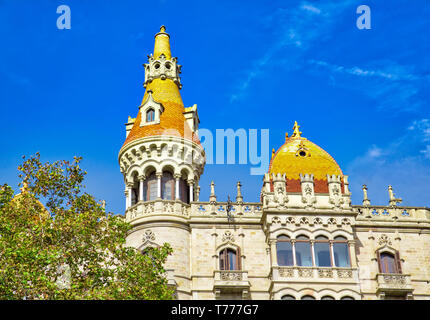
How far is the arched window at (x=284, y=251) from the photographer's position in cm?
3962

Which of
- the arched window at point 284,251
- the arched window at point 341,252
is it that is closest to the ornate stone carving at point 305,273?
the arched window at point 284,251

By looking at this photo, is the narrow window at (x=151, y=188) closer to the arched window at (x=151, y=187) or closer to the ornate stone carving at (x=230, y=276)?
the arched window at (x=151, y=187)

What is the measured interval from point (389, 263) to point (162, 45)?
23.2 metres

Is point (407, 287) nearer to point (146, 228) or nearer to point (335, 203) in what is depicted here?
point (335, 203)

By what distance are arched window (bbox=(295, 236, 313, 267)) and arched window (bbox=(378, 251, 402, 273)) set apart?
4687mm

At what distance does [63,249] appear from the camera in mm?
30469

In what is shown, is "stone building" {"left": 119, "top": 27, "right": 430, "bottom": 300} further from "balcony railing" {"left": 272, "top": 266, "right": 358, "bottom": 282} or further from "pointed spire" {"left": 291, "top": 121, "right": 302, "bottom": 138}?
"pointed spire" {"left": 291, "top": 121, "right": 302, "bottom": 138}

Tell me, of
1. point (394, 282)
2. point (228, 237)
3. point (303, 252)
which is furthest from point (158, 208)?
point (394, 282)

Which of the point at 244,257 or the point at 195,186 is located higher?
the point at 195,186
